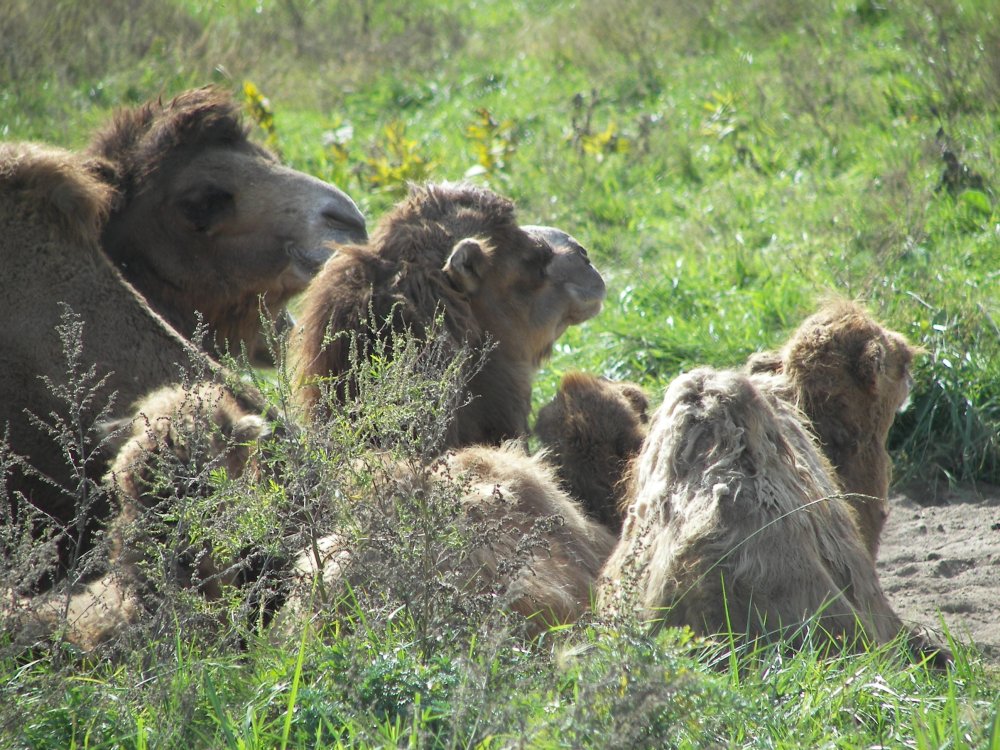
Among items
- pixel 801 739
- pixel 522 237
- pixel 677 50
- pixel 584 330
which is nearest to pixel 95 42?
pixel 677 50

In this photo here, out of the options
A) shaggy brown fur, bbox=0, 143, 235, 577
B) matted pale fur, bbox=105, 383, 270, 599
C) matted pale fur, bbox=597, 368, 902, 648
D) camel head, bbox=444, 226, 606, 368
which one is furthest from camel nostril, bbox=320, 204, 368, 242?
matted pale fur, bbox=597, 368, 902, 648

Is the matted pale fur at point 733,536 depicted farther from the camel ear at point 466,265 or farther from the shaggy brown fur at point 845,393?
the camel ear at point 466,265

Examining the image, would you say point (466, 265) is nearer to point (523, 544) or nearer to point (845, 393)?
point (845, 393)

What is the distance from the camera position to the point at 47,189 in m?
4.98

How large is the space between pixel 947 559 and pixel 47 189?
4222 millimetres

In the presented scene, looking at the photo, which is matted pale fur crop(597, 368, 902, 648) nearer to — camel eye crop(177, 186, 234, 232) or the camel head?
the camel head

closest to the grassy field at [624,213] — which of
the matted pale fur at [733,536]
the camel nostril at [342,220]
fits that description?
the matted pale fur at [733,536]

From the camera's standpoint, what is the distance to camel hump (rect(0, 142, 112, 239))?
4.95 meters

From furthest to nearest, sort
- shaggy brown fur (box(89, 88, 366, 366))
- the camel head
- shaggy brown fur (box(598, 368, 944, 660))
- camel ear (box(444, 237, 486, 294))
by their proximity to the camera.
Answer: shaggy brown fur (box(89, 88, 366, 366)) < the camel head < camel ear (box(444, 237, 486, 294)) < shaggy brown fur (box(598, 368, 944, 660))

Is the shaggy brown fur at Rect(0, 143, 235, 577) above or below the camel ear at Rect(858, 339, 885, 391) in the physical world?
above

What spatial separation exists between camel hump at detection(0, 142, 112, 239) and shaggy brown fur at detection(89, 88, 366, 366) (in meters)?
0.76

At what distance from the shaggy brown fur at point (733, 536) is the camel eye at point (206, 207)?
3023 millimetres

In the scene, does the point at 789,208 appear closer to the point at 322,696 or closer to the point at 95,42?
the point at 322,696

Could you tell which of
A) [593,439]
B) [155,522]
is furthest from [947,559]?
[155,522]
